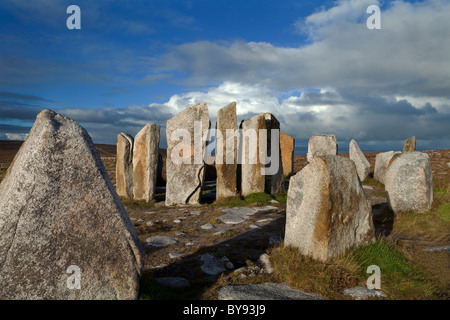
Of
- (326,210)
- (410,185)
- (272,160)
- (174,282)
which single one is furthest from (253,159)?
(174,282)

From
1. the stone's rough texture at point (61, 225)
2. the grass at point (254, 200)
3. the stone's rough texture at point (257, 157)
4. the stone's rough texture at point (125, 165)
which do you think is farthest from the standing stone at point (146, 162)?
the stone's rough texture at point (61, 225)

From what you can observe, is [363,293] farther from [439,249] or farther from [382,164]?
[382,164]

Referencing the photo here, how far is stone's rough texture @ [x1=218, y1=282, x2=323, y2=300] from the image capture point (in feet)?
14.8

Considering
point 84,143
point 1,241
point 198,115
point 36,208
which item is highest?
point 198,115

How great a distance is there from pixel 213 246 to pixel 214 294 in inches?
89.9

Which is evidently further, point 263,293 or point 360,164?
point 360,164

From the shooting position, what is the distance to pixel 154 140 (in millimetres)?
12727

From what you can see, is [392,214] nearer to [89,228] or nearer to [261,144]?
[261,144]

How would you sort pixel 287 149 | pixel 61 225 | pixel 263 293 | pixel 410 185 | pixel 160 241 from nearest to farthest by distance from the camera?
pixel 61 225
pixel 263 293
pixel 160 241
pixel 410 185
pixel 287 149

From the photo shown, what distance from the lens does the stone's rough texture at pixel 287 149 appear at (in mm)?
18078

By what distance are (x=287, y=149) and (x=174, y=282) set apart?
544 inches

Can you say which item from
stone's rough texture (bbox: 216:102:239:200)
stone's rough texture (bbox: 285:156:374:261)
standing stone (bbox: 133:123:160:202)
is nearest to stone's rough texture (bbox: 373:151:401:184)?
stone's rough texture (bbox: 216:102:239:200)

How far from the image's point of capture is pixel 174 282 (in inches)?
205
